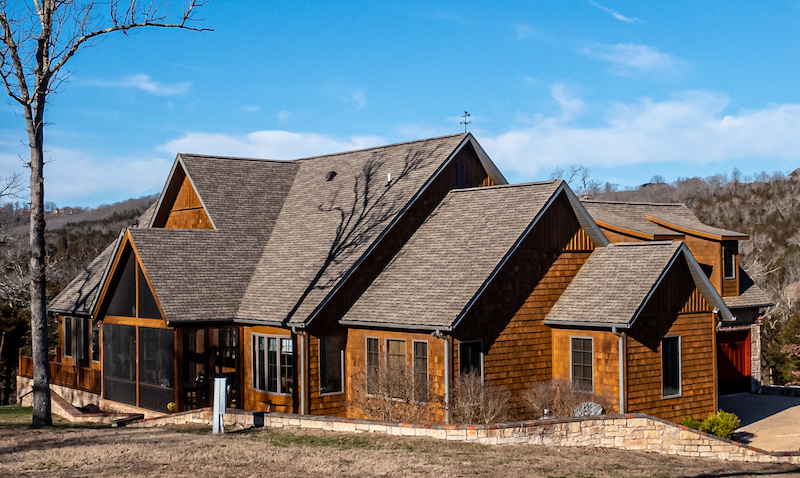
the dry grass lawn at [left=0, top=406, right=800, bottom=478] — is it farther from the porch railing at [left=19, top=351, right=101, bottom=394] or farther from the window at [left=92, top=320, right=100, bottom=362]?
the window at [left=92, top=320, right=100, bottom=362]

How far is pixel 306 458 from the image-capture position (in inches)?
553

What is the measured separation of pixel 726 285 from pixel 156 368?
62.0ft

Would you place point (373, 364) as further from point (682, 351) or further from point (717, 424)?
point (717, 424)

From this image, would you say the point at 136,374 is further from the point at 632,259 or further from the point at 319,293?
the point at 632,259

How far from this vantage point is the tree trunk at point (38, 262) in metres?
18.5

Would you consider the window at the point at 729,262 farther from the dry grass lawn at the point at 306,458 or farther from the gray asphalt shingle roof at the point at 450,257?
the dry grass lawn at the point at 306,458

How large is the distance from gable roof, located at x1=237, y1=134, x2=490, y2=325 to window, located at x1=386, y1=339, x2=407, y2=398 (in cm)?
209

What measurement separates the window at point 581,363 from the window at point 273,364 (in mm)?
6867

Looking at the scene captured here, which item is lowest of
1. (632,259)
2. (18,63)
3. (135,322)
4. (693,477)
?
(693,477)

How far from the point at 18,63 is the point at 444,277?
35.2ft

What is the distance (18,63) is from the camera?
59.4 ft

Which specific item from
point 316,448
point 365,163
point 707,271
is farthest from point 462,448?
point 707,271

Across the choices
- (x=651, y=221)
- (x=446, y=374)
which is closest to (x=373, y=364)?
(x=446, y=374)

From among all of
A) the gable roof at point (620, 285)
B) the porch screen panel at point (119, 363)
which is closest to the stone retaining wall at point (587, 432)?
the gable roof at point (620, 285)
